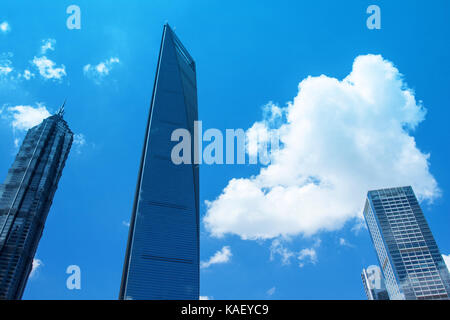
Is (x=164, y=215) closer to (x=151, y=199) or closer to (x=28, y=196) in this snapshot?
(x=151, y=199)

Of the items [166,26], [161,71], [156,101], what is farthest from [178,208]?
[166,26]

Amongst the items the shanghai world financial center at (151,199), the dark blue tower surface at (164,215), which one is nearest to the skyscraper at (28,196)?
the shanghai world financial center at (151,199)

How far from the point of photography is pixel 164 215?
10812 cm

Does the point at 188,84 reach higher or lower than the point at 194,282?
higher

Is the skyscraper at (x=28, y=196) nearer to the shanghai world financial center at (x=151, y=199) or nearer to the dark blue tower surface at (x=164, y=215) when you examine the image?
the shanghai world financial center at (x=151, y=199)

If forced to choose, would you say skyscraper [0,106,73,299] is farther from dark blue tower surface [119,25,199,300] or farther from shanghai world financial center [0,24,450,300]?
dark blue tower surface [119,25,199,300]

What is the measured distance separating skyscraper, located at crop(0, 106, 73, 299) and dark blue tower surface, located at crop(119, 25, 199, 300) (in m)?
62.7

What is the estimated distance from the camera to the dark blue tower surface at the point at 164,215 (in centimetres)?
9944

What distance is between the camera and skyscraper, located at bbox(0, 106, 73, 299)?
130875 millimetres

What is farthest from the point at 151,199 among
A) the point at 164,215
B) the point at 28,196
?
the point at 28,196

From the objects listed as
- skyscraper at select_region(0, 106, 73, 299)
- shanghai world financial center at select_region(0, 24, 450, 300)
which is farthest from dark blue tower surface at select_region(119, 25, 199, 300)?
skyscraper at select_region(0, 106, 73, 299)
